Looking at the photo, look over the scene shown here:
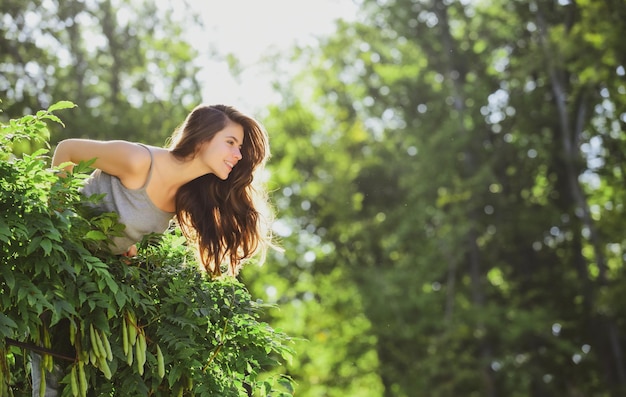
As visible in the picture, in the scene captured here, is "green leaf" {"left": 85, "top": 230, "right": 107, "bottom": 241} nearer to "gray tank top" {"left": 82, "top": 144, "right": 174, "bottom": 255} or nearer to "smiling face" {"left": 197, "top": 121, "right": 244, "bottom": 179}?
"gray tank top" {"left": 82, "top": 144, "right": 174, "bottom": 255}

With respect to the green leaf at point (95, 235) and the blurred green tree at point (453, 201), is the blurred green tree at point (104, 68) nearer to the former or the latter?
Result: the blurred green tree at point (453, 201)

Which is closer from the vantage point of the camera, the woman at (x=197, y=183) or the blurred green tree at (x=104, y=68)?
the woman at (x=197, y=183)

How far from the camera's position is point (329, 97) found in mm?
28547

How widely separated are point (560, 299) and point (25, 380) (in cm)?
2238

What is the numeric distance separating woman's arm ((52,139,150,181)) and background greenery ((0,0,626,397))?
1747 cm

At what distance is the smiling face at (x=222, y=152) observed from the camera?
492cm

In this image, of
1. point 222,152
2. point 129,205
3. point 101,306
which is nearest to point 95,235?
point 101,306

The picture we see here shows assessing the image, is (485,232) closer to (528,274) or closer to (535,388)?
(528,274)

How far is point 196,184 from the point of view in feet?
16.6

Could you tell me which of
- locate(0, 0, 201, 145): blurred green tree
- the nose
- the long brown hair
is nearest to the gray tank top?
the long brown hair

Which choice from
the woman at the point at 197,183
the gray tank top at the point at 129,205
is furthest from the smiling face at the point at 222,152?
the gray tank top at the point at 129,205

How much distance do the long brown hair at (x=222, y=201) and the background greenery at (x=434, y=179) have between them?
56.1 ft

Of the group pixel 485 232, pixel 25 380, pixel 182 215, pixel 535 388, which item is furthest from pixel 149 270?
pixel 485 232

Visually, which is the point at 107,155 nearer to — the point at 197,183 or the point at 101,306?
the point at 197,183
